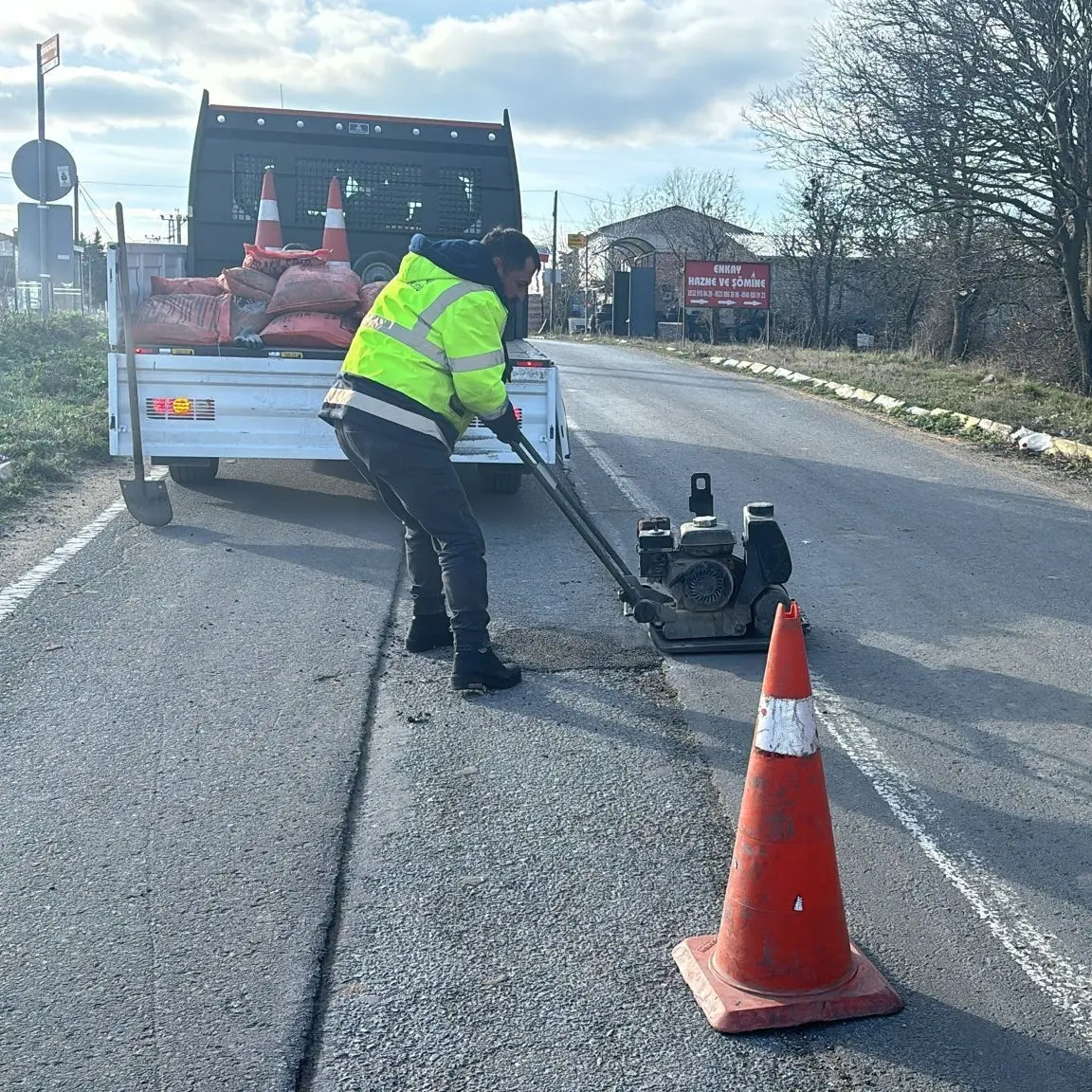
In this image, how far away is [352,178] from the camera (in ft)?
36.3

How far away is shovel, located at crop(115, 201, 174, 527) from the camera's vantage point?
8156 millimetres

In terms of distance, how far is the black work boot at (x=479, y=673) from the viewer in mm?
5273

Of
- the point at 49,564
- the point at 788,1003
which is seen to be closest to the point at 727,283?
the point at 49,564

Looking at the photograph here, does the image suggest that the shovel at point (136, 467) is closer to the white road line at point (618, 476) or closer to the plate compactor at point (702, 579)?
the white road line at point (618, 476)

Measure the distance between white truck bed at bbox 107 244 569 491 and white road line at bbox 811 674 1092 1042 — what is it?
13.8 feet

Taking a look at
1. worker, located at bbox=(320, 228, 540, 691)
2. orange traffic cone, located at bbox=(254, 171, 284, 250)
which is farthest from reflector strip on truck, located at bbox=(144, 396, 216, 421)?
worker, located at bbox=(320, 228, 540, 691)

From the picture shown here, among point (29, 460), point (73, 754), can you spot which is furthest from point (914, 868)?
point (29, 460)

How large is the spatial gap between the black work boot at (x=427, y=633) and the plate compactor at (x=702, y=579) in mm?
783

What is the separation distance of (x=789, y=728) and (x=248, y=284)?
Result: 22.5 feet

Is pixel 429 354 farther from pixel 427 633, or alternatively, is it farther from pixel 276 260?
pixel 276 260

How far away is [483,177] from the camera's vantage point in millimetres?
11117

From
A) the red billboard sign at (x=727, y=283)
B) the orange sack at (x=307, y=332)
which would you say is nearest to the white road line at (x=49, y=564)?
the orange sack at (x=307, y=332)

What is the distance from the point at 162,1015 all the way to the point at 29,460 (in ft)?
26.6

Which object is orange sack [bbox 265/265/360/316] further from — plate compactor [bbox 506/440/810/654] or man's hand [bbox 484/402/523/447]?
man's hand [bbox 484/402/523/447]
